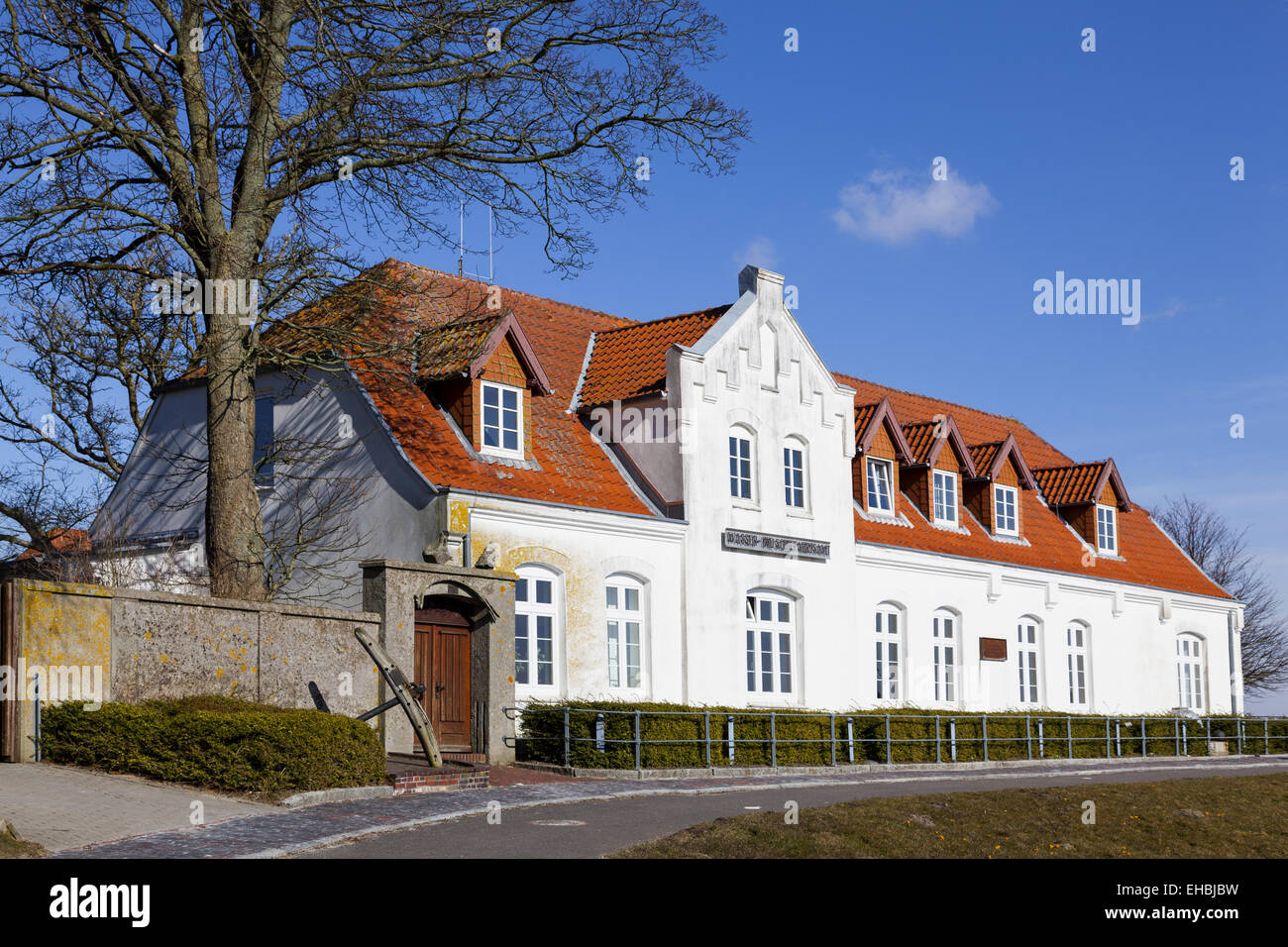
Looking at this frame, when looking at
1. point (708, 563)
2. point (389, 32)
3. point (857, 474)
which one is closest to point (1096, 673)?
point (857, 474)

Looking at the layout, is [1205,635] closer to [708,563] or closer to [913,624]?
[913,624]

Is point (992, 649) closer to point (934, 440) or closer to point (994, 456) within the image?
point (934, 440)

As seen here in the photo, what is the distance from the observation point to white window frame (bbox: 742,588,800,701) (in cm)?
2853

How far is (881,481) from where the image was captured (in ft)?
112

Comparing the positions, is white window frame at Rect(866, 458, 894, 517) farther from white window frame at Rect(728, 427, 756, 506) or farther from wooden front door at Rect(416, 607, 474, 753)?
wooden front door at Rect(416, 607, 474, 753)

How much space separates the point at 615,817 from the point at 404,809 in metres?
2.36

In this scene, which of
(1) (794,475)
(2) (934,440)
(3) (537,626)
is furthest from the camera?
(2) (934,440)

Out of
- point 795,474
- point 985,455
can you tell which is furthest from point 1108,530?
point 795,474

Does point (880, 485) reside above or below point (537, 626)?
above

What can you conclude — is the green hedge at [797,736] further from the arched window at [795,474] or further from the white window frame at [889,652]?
the arched window at [795,474]

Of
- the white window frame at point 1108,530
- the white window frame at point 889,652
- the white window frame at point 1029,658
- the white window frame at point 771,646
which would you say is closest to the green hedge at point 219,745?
the white window frame at point 771,646

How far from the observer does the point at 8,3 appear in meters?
19.0

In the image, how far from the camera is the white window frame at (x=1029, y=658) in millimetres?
35812

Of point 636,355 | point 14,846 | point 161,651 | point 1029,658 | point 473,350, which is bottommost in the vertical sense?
point 14,846
